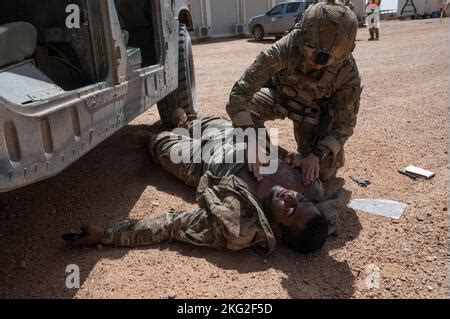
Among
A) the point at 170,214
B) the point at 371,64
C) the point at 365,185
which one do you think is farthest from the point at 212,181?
the point at 371,64

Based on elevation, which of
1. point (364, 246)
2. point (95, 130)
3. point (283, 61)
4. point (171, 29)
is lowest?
point (364, 246)

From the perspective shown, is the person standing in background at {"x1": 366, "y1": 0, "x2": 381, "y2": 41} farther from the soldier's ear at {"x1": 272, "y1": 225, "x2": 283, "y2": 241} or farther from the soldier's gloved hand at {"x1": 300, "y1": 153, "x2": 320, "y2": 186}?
the soldier's ear at {"x1": 272, "y1": 225, "x2": 283, "y2": 241}

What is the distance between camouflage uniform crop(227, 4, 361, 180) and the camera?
2.91 metres

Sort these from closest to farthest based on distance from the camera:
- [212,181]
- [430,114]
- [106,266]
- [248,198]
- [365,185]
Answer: [106,266], [248,198], [212,181], [365,185], [430,114]

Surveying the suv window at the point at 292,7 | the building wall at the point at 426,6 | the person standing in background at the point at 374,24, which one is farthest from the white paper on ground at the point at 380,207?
the building wall at the point at 426,6

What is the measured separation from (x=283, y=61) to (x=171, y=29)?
146cm

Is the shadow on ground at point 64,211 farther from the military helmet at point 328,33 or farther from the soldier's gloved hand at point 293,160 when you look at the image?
the military helmet at point 328,33

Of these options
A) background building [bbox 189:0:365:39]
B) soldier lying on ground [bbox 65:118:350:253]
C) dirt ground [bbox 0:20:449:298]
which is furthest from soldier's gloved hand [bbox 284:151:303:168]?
background building [bbox 189:0:365:39]

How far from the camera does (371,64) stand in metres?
8.91

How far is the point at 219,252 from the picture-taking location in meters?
2.55

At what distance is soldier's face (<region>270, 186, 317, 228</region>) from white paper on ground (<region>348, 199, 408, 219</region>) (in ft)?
2.42

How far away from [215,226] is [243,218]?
0.17 m

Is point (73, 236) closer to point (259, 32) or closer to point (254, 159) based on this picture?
point (254, 159)
